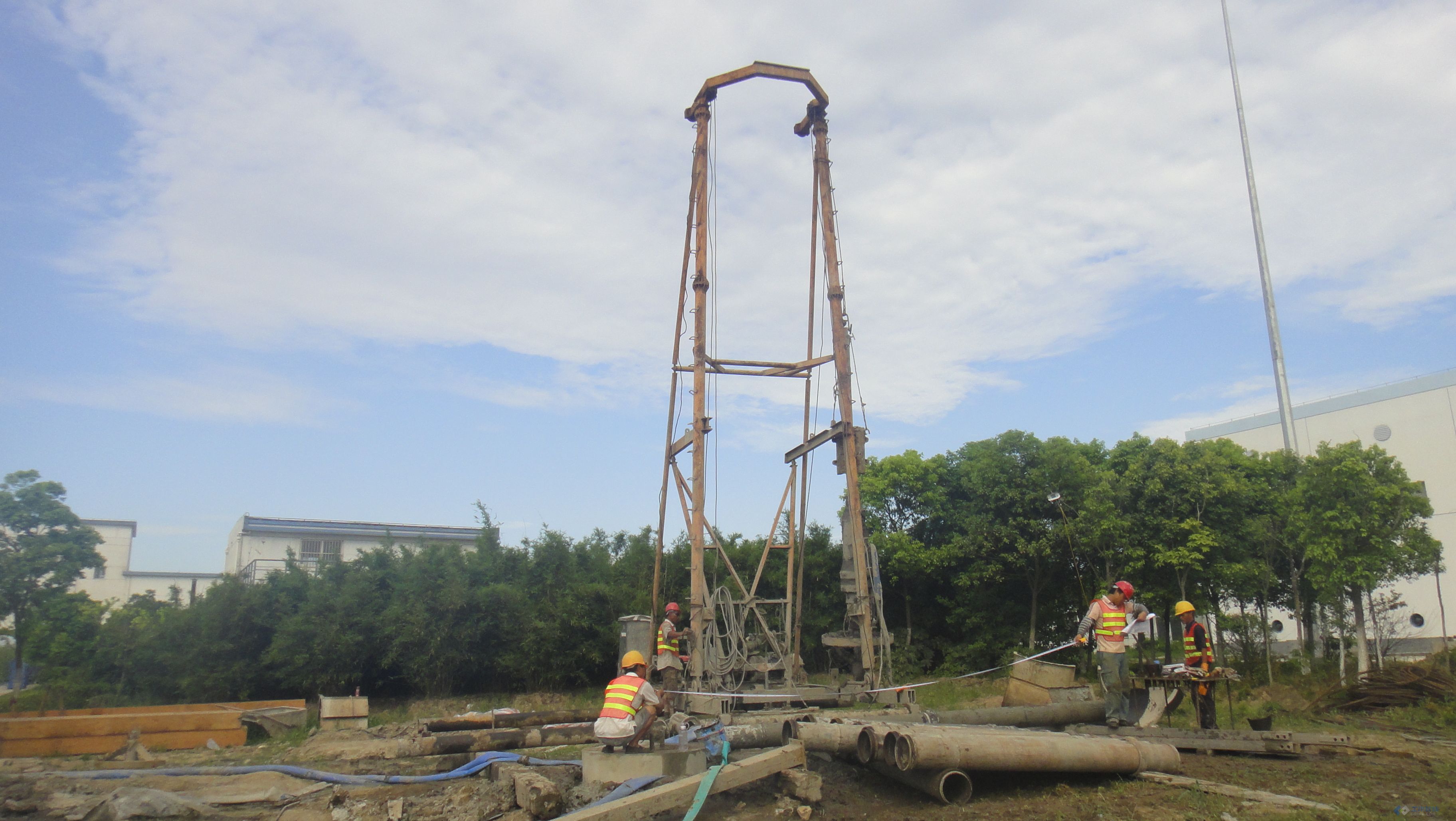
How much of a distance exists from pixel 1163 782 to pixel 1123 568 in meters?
12.2

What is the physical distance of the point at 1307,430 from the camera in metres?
36.6

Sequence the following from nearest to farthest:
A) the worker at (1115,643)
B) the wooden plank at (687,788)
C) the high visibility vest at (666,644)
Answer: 1. the wooden plank at (687,788)
2. the worker at (1115,643)
3. the high visibility vest at (666,644)

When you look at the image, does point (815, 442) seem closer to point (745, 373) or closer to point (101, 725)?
point (745, 373)

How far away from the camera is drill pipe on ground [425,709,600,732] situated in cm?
1343

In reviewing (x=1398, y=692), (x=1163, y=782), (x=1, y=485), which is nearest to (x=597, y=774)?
(x=1163, y=782)

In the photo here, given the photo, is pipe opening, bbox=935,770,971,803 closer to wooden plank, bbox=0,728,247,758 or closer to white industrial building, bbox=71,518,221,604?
wooden plank, bbox=0,728,247,758

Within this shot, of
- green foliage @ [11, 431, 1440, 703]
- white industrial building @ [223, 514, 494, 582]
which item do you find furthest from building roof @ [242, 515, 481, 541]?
green foliage @ [11, 431, 1440, 703]

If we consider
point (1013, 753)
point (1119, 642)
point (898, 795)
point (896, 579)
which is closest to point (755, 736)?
point (898, 795)

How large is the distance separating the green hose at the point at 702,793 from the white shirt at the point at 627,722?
124 cm

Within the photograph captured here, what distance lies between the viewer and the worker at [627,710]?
841cm

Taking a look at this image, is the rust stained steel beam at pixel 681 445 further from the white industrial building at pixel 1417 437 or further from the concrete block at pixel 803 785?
the white industrial building at pixel 1417 437

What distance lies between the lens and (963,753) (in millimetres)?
7305

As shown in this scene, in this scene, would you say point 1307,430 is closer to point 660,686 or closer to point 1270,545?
point 1270,545

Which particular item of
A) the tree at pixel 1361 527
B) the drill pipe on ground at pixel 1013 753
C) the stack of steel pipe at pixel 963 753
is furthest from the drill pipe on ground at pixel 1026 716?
the tree at pixel 1361 527
